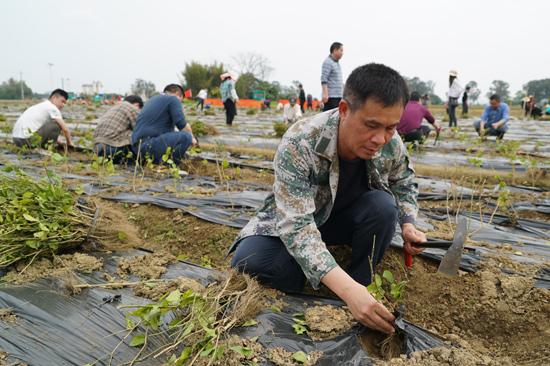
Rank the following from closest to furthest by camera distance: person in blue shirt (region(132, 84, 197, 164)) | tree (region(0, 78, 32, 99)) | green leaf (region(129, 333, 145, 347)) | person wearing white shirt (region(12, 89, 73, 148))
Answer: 1. green leaf (region(129, 333, 145, 347))
2. person in blue shirt (region(132, 84, 197, 164))
3. person wearing white shirt (region(12, 89, 73, 148))
4. tree (region(0, 78, 32, 99))

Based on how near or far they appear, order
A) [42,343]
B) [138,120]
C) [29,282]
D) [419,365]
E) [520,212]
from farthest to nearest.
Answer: [138,120], [520,212], [29,282], [42,343], [419,365]

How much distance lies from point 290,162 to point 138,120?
353 centimetres

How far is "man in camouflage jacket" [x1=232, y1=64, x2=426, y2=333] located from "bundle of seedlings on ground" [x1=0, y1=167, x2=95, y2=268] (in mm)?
913

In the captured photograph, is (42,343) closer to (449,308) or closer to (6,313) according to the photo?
(6,313)

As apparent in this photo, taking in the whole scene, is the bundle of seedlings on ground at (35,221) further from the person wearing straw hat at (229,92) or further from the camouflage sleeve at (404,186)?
the person wearing straw hat at (229,92)

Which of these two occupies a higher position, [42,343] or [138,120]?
[138,120]

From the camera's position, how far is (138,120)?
4.68 m

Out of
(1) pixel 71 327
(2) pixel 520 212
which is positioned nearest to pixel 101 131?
(1) pixel 71 327

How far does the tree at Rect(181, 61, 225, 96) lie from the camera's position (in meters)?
35.1

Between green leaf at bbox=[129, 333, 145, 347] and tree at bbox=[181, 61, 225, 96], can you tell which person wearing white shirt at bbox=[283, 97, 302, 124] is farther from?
tree at bbox=[181, 61, 225, 96]

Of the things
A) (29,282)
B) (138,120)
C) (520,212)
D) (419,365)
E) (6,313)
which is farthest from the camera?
(138,120)

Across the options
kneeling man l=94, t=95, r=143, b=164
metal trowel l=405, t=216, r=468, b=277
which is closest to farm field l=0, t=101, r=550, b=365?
metal trowel l=405, t=216, r=468, b=277

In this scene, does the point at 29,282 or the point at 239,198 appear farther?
the point at 239,198

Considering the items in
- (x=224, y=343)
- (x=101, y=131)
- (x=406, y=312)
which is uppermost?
(x=101, y=131)
